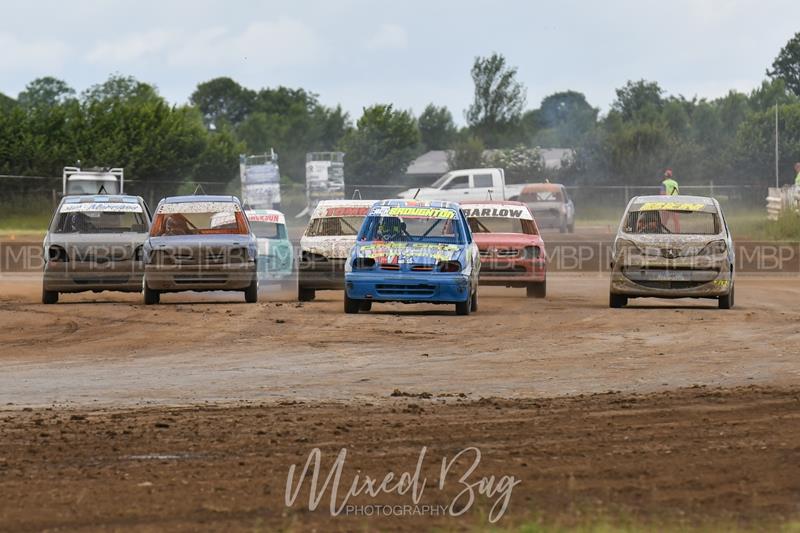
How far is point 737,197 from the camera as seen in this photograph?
A: 61031 mm

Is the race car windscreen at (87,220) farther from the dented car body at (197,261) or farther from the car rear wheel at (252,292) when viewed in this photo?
the car rear wheel at (252,292)

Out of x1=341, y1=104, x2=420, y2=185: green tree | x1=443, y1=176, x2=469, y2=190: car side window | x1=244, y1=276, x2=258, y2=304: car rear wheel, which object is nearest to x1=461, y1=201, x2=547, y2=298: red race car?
x1=244, y1=276, x2=258, y2=304: car rear wheel

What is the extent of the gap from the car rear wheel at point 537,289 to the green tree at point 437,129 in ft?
334

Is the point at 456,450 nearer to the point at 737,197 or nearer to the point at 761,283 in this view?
the point at 761,283

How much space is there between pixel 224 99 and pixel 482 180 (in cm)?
8961

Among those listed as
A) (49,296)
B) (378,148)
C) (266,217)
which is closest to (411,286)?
(49,296)

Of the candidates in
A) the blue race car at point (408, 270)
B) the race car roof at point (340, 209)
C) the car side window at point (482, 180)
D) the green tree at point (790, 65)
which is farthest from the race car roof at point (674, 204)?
the green tree at point (790, 65)

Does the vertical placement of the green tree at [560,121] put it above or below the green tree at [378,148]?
above

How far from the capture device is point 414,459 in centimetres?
882

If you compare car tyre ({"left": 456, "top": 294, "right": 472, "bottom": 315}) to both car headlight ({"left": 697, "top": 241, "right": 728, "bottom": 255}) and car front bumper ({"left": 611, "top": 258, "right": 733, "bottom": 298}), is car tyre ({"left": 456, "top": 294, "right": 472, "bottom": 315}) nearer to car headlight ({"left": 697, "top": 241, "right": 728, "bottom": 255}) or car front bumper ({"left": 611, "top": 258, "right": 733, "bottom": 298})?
car front bumper ({"left": 611, "top": 258, "right": 733, "bottom": 298})

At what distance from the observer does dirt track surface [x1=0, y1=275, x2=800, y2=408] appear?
12773 millimetres

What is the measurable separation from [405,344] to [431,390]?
413 cm

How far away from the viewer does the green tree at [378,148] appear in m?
82.2

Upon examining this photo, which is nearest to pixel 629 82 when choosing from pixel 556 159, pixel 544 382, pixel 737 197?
pixel 556 159
